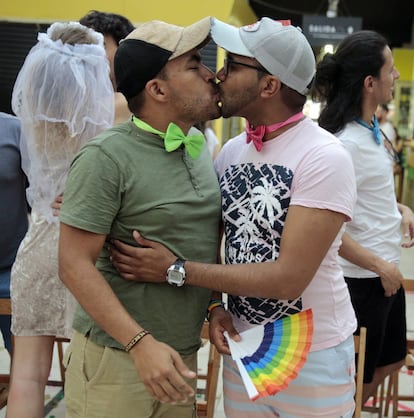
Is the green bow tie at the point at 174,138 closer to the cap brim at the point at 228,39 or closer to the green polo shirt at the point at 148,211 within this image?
the green polo shirt at the point at 148,211

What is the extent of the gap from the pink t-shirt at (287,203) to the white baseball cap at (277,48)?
14 centimetres

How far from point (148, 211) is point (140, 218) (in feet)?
0.09

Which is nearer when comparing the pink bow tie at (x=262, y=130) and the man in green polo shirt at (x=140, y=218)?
the man in green polo shirt at (x=140, y=218)

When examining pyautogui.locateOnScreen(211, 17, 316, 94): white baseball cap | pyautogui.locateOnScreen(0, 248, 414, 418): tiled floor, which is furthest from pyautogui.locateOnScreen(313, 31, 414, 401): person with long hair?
pyautogui.locateOnScreen(0, 248, 414, 418): tiled floor

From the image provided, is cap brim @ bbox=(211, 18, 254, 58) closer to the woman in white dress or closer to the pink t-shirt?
the pink t-shirt

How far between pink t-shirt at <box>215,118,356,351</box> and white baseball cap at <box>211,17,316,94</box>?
0.14m

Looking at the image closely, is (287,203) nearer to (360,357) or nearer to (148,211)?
(148,211)

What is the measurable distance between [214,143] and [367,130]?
115 inches

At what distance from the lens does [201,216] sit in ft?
4.97

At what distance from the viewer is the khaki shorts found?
4.83 ft

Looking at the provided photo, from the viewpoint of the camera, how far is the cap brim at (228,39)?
1.49 metres

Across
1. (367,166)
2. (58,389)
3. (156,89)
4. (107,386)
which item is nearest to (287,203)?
(156,89)

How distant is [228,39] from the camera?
4.95 feet

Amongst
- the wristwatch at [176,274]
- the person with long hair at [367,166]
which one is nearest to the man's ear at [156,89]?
the wristwatch at [176,274]
